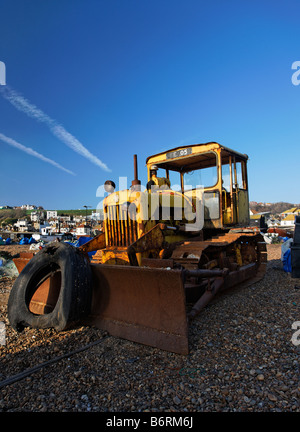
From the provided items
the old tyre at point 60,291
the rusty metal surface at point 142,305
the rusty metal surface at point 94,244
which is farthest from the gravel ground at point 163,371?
the rusty metal surface at point 94,244

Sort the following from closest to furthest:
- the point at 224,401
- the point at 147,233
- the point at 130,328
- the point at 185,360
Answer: the point at 224,401, the point at 185,360, the point at 130,328, the point at 147,233

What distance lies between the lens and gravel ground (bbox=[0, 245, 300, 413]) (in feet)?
7.81

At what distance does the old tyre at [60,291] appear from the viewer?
3639mm

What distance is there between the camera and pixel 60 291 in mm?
3758

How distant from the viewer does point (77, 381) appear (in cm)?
274

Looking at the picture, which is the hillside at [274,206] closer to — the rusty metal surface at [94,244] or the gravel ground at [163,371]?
the rusty metal surface at [94,244]

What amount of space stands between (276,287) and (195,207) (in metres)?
2.60

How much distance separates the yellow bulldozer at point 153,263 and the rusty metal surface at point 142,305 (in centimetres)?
1

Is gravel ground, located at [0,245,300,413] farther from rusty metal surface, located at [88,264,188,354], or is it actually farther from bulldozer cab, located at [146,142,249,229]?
bulldozer cab, located at [146,142,249,229]

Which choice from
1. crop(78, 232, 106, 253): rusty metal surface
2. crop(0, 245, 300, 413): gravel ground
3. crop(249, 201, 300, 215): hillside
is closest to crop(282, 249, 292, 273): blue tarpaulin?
crop(0, 245, 300, 413): gravel ground

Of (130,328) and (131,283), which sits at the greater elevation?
(131,283)

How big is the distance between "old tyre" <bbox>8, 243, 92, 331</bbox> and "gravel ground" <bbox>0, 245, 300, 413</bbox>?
0.26 meters
